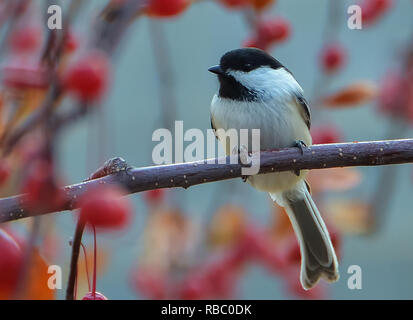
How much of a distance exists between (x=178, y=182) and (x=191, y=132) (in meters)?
0.39

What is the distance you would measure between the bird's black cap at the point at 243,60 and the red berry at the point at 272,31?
245mm

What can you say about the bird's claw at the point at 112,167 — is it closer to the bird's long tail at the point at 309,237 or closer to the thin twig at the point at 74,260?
the thin twig at the point at 74,260

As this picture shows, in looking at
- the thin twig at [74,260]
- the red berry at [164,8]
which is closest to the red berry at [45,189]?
the thin twig at [74,260]

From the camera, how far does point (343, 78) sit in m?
3.01

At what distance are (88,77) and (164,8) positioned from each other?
0.82 ft

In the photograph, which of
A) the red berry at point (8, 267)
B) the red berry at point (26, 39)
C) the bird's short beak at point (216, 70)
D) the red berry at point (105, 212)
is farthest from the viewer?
the bird's short beak at point (216, 70)

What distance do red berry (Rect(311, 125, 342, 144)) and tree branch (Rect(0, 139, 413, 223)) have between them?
1.60ft

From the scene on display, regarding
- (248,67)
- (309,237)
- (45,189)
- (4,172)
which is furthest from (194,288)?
(45,189)

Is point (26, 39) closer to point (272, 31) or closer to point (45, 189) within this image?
point (272, 31)

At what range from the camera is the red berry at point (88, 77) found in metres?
0.64

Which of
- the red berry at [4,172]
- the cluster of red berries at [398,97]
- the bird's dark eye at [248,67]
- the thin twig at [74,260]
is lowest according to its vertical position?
the thin twig at [74,260]

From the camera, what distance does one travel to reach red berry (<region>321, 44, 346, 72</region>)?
146 centimetres

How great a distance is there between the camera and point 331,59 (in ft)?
4.80
